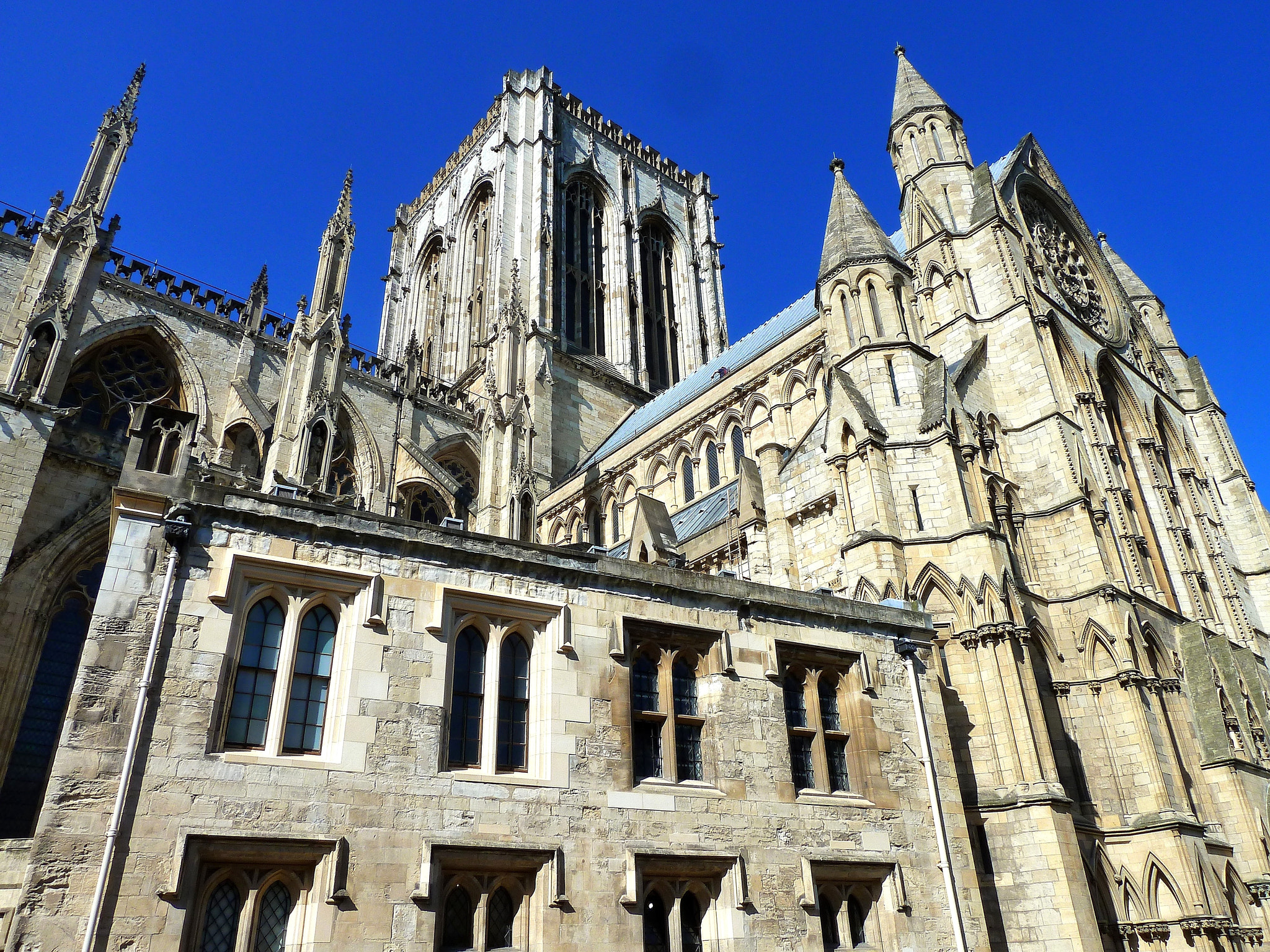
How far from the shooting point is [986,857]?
16.9 meters

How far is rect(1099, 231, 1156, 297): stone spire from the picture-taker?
3550cm

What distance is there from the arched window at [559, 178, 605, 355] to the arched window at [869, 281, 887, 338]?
23605 mm

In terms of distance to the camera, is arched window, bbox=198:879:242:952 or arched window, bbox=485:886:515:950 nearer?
arched window, bbox=198:879:242:952

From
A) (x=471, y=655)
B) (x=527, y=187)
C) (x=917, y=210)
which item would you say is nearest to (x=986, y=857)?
(x=471, y=655)

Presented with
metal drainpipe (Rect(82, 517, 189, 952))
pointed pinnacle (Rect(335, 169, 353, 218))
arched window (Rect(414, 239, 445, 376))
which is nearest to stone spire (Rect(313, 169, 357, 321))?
pointed pinnacle (Rect(335, 169, 353, 218))

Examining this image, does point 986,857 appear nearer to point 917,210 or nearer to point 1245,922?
point 1245,922

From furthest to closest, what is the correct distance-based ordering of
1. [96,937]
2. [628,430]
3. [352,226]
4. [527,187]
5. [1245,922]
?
[527,187]
[628,430]
[352,226]
[1245,922]
[96,937]

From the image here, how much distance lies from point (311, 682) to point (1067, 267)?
29.0m

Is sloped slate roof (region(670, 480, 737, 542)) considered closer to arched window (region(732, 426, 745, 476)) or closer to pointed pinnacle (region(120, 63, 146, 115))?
arched window (region(732, 426, 745, 476))

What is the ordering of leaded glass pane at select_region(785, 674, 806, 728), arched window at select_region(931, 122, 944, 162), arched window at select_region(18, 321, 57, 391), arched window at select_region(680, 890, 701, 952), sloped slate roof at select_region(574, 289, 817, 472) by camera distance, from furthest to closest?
sloped slate roof at select_region(574, 289, 817, 472), arched window at select_region(931, 122, 944, 162), arched window at select_region(18, 321, 57, 391), leaded glass pane at select_region(785, 674, 806, 728), arched window at select_region(680, 890, 701, 952)

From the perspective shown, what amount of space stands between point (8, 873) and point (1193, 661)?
2467cm

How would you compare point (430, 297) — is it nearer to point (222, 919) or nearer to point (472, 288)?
point (472, 288)

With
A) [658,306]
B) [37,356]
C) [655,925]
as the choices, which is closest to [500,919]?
[655,925]

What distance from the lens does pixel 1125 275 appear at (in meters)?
36.0
